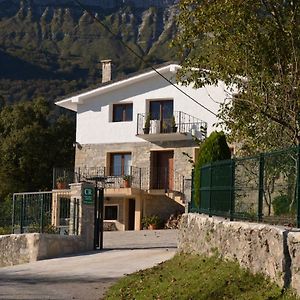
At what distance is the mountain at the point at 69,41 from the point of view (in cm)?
9324

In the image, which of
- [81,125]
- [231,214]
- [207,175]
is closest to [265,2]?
[207,175]

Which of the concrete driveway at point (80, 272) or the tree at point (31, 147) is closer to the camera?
the concrete driveway at point (80, 272)

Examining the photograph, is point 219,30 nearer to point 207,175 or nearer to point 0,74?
point 207,175

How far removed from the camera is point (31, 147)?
144ft

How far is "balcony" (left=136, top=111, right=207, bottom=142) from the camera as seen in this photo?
111 feet

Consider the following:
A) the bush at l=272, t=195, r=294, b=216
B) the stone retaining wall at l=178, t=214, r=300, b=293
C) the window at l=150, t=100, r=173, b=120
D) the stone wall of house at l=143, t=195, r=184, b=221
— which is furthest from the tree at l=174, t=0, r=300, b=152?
the window at l=150, t=100, r=173, b=120

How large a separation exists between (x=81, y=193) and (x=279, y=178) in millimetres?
10347

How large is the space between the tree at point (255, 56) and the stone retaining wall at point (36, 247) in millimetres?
5679

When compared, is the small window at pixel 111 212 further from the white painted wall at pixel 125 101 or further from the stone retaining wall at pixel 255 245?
the stone retaining wall at pixel 255 245

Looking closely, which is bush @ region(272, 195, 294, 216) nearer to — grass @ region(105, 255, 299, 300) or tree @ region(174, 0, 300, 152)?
grass @ region(105, 255, 299, 300)

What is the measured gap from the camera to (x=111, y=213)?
35406 millimetres

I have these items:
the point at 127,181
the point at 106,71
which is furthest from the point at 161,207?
the point at 106,71

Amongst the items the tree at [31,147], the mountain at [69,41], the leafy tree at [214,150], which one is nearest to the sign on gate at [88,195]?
the leafy tree at [214,150]

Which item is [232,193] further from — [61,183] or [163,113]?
[61,183]
